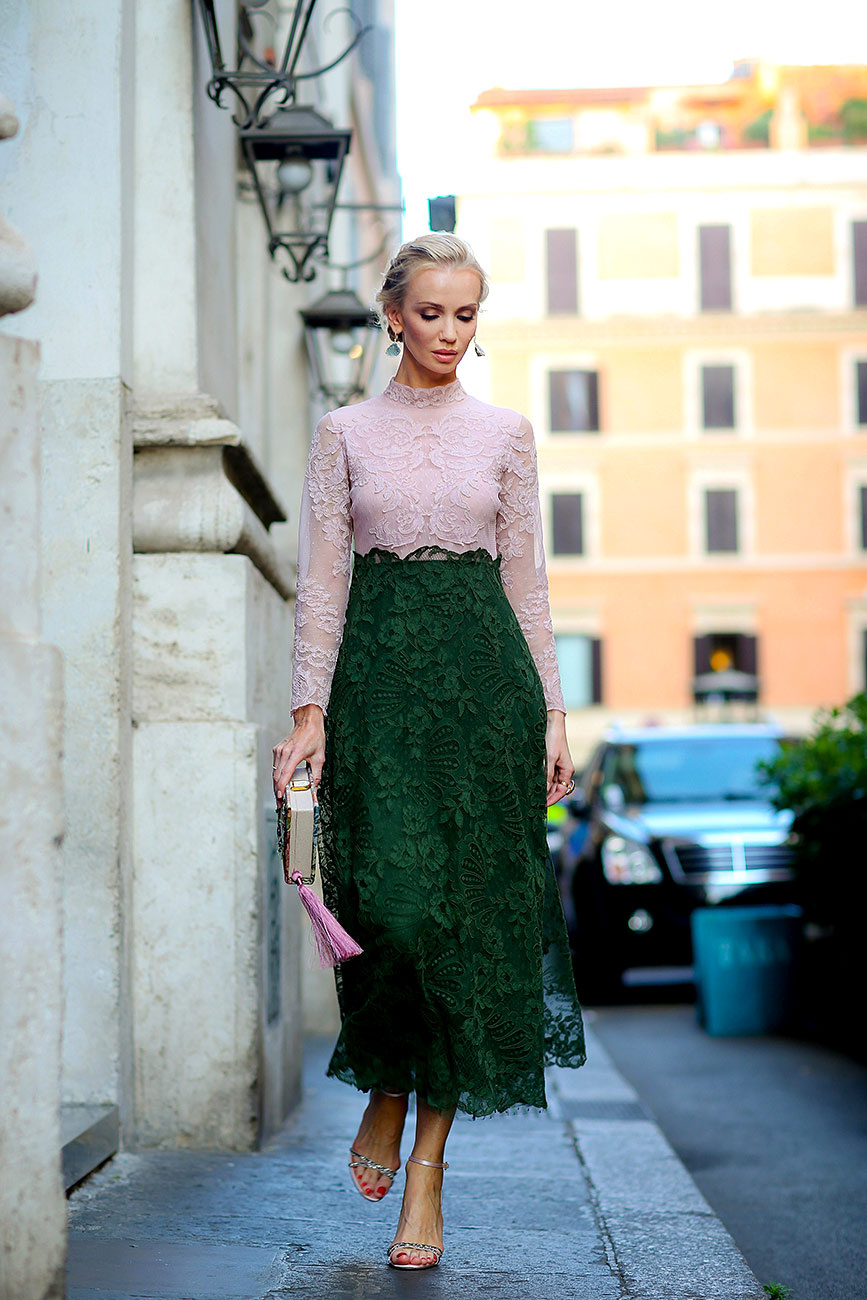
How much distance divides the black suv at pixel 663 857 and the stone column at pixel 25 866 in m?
7.51

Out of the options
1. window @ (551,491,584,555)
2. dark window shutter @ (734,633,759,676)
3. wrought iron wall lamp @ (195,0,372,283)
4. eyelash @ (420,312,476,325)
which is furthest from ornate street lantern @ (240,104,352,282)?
dark window shutter @ (734,633,759,676)

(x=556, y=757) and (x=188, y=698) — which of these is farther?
(x=188, y=698)

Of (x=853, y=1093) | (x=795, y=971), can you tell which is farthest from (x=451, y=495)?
(x=795, y=971)

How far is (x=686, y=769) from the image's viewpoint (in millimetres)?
11008

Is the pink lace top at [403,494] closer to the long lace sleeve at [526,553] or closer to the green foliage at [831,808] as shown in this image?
the long lace sleeve at [526,553]

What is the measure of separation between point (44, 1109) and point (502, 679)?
1.41m

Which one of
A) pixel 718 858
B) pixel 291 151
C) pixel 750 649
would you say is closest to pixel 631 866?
pixel 718 858

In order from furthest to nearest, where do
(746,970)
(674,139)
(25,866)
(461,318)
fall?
1. (674,139)
2. (746,970)
3. (461,318)
4. (25,866)

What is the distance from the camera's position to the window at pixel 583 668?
140 ft

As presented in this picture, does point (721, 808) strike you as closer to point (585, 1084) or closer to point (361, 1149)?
point (585, 1084)

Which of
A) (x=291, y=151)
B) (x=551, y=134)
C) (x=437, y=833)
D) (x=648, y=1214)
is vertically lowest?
(x=648, y=1214)

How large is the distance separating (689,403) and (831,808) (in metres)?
36.8

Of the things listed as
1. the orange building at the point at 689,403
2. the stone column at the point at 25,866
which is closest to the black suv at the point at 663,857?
the stone column at the point at 25,866

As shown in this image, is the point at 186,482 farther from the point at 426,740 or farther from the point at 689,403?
the point at 689,403
